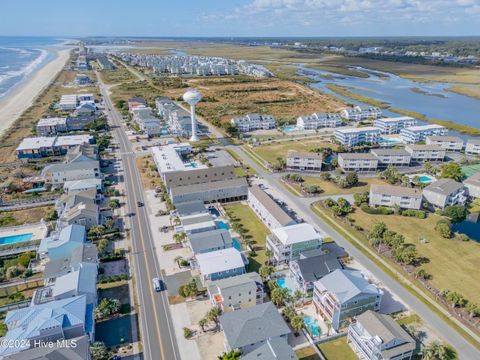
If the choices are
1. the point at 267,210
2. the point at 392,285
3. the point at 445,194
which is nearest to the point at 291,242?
the point at 267,210

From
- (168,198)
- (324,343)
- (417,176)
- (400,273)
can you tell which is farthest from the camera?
(417,176)

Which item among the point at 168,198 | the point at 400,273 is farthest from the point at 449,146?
the point at 168,198

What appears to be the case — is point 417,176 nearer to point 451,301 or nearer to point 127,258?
point 451,301

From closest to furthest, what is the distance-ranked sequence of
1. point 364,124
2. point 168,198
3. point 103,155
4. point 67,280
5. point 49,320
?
point 49,320 → point 67,280 → point 168,198 → point 103,155 → point 364,124

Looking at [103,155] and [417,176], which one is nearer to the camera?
[417,176]

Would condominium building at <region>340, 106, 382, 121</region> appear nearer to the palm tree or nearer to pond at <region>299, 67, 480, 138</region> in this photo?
pond at <region>299, 67, 480, 138</region>

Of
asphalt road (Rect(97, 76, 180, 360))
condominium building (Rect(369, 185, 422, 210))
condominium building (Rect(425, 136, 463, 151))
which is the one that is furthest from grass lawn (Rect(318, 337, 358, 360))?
condominium building (Rect(425, 136, 463, 151))
